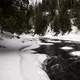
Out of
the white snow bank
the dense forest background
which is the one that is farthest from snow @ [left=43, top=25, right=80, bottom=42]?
the white snow bank

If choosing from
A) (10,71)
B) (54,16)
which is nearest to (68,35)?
(54,16)

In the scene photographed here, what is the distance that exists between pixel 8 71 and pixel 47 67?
3525mm

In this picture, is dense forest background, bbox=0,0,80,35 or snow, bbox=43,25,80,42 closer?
snow, bbox=43,25,80,42

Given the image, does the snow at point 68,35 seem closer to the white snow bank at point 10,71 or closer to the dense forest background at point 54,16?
the dense forest background at point 54,16

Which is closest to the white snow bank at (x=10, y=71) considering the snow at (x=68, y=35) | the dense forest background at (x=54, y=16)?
the snow at (x=68, y=35)

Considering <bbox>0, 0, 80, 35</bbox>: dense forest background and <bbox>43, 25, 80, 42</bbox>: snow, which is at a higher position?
<bbox>0, 0, 80, 35</bbox>: dense forest background

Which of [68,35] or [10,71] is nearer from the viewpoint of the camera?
[10,71]

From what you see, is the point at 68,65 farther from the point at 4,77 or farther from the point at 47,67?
the point at 4,77

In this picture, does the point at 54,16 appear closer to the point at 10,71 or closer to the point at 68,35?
the point at 68,35

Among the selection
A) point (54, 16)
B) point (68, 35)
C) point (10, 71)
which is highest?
point (10, 71)

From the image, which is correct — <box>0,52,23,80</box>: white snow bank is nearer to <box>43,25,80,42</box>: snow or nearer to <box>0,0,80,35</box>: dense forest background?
<box>43,25,80,42</box>: snow

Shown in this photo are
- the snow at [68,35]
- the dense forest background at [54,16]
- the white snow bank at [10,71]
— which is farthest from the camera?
the dense forest background at [54,16]

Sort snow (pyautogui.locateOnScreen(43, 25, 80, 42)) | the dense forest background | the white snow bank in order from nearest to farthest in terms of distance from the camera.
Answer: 1. the white snow bank
2. snow (pyautogui.locateOnScreen(43, 25, 80, 42))
3. the dense forest background

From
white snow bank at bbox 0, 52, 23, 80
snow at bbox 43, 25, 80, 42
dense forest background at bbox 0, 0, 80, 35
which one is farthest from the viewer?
dense forest background at bbox 0, 0, 80, 35
